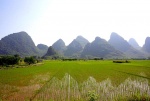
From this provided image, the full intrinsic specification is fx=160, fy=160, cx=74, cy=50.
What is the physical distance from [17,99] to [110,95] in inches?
289

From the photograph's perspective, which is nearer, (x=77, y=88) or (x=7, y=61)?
(x=77, y=88)

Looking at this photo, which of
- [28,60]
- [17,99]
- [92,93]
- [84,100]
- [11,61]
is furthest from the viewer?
[28,60]

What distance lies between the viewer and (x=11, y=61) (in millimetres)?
58500

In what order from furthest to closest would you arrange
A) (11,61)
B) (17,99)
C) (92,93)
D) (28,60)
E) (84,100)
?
(28,60)
(11,61)
(17,99)
(84,100)
(92,93)

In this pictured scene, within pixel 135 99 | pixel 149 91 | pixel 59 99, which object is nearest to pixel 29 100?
pixel 59 99

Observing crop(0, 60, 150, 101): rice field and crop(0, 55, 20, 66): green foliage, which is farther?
crop(0, 55, 20, 66): green foliage

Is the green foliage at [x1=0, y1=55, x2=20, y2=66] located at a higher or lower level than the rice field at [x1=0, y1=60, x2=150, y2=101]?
higher

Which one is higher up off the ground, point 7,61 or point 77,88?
point 7,61

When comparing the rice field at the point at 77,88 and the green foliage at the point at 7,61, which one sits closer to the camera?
the rice field at the point at 77,88

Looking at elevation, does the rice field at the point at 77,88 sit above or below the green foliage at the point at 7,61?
below

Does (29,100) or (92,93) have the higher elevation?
(92,93)

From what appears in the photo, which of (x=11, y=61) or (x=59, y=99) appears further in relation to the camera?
(x=11, y=61)

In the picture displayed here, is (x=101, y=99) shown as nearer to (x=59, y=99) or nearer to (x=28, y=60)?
(x=59, y=99)

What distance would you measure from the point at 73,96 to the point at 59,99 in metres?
1.23
